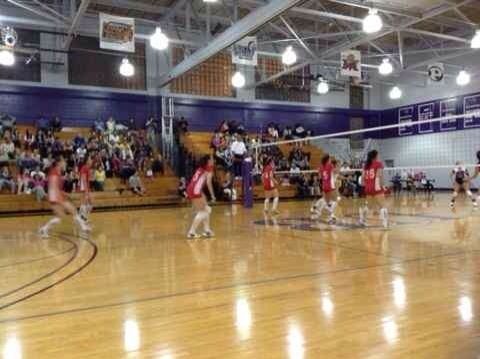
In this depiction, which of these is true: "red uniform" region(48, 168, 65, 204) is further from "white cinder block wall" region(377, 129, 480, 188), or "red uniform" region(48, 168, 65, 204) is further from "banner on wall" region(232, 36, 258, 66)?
"white cinder block wall" region(377, 129, 480, 188)

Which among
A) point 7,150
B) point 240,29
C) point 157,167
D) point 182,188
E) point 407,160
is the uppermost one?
point 240,29

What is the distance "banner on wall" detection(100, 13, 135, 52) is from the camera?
12906 millimetres

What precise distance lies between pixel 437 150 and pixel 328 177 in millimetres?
16724

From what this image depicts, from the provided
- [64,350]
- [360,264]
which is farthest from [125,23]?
[64,350]

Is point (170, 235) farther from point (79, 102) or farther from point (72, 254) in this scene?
point (79, 102)

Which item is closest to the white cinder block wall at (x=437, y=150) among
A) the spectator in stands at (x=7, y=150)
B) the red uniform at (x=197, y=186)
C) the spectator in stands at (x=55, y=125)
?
the spectator in stands at (x=55, y=125)

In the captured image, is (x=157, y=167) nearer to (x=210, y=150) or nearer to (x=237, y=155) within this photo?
(x=210, y=150)

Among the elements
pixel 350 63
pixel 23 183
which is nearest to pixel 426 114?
pixel 350 63

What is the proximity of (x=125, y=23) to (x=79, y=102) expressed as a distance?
8.34m

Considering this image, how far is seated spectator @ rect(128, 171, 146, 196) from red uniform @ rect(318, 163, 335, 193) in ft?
27.7

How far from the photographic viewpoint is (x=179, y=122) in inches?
856

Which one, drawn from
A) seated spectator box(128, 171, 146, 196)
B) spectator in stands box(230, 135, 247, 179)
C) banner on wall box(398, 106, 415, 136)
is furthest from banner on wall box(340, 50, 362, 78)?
banner on wall box(398, 106, 415, 136)

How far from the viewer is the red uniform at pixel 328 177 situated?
10969 millimetres

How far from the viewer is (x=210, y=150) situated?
21062 mm
